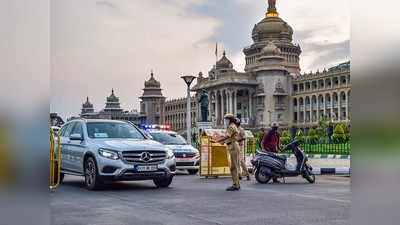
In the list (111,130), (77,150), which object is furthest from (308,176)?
(77,150)

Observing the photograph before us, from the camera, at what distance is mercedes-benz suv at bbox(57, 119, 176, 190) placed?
8.31 m

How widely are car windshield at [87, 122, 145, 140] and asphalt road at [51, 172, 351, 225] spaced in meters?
0.87

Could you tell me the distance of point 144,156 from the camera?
845 cm

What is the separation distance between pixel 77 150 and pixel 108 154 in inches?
38.6

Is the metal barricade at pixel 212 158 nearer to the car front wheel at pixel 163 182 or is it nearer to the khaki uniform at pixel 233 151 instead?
the car front wheel at pixel 163 182

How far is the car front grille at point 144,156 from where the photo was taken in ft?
27.4

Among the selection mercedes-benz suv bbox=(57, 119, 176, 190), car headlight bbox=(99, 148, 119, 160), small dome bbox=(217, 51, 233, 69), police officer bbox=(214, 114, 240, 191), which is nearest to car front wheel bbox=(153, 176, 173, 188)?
mercedes-benz suv bbox=(57, 119, 176, 190)

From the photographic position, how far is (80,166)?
9.02 metres

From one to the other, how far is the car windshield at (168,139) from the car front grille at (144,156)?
15.8 ft

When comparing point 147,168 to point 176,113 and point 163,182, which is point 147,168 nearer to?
point 163,182
